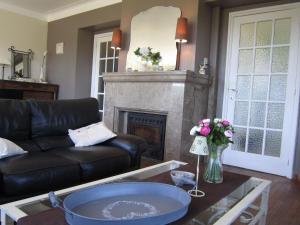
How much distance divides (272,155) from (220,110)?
2.91 feet

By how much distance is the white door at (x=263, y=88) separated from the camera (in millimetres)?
3256

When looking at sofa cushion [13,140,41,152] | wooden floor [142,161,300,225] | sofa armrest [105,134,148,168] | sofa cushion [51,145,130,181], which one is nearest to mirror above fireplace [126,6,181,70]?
sofa armrest [105,134,148,168]

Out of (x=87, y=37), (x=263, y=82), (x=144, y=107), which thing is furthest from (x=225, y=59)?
(x=87, y=37)

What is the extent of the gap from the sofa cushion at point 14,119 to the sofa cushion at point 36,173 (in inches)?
15.7

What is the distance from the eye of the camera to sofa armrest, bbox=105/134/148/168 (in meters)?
2.50

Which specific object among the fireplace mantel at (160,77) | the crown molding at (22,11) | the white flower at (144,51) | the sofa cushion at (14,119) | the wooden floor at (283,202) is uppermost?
the crown molding at (22,11)

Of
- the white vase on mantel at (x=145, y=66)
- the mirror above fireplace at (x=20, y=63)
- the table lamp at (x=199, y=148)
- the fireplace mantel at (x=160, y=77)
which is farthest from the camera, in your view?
the mirror above fireplace at (x=20, y=63)

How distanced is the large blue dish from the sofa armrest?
1.12m

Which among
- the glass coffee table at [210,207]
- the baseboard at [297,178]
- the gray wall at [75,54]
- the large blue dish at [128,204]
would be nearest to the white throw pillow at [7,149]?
the glass coffee table at [210,207]

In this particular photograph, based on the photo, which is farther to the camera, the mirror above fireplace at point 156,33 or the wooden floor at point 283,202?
the mirror above fireplace at point 156,33

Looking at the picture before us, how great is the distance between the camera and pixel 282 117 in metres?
3.32

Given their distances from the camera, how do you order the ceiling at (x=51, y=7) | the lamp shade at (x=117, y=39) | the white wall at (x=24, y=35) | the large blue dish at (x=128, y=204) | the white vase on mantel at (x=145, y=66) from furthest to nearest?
1. the white wall at (x=24, y=35)
2. the ceiling at (x=51, y=7)
3. the lamp shade at (x=117, y=39)
4. the white vase on mantel at (x=145, y=66)
5. the large blue dish at (x=128, y=204)

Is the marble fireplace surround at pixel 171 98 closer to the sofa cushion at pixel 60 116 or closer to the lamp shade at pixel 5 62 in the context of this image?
the sofa cushion at pixel 60 116

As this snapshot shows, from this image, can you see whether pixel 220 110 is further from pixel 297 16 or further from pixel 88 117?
pixel 88 117
